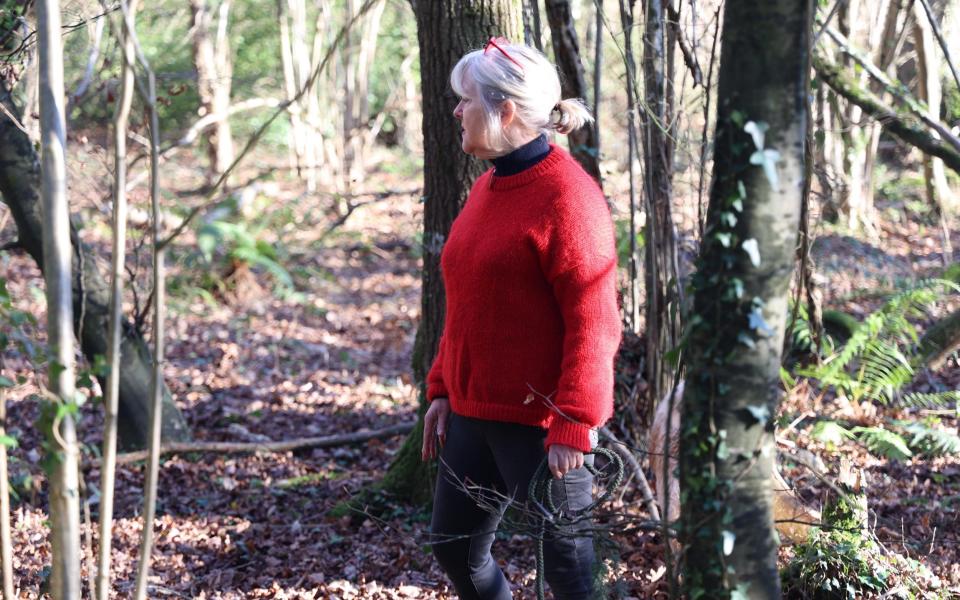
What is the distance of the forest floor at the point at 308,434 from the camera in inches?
147

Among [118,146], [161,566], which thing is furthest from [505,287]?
[161,566]

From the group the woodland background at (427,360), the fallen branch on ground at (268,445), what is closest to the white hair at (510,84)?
the woodland background at (427,360)

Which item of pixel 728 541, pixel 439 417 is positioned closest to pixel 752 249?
pixel 728 541

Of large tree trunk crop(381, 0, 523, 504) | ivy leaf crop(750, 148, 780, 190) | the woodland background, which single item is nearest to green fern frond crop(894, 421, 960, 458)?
the woodland background

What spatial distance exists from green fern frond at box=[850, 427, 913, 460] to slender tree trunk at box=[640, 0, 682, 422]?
4.18 feet

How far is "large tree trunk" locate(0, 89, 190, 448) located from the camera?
452 centimetres

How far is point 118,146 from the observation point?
1.86 m

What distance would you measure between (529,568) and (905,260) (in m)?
7.17

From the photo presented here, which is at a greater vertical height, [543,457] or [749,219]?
[749,219]

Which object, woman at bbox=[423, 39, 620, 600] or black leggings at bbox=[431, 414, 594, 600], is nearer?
woman at bbox=[423, 39, 620, 600]

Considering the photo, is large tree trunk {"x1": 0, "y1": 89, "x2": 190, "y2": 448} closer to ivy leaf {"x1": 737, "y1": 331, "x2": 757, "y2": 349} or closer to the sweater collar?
the sweater collar

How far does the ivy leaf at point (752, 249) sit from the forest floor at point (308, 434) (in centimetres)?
79

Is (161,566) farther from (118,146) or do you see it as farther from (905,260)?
(905,260)

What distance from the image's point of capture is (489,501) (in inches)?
105
